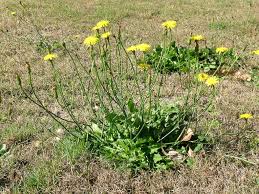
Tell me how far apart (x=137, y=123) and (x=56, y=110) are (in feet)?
4.57

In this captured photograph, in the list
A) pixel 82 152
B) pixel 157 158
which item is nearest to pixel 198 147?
pixel 157 158

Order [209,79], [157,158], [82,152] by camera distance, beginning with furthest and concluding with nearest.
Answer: [82,152] → [157,158] → [209,79]

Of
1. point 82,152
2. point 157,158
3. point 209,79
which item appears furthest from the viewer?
point 82,152

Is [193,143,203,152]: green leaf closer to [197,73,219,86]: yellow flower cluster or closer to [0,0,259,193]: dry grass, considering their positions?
[0,0,259,193]: dry grass

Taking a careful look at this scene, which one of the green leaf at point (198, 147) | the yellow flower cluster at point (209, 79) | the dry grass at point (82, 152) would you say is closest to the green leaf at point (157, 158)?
the dry grass at point (82, 152)

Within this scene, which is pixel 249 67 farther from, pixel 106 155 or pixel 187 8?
pixel 187 8

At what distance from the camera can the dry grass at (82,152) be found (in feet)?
10.0

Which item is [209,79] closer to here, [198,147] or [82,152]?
[198,147]

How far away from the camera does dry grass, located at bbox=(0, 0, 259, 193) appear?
10.0 feet

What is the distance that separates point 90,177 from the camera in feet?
10.4

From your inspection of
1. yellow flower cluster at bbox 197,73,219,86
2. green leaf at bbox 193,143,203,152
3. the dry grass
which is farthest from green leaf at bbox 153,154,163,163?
yellow flower cluster at bbox 197,73,219,86

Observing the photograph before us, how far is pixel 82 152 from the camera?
3.36 metres

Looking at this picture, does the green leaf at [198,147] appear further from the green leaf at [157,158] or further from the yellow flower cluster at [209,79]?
the yellow flower cluster at [209,79]

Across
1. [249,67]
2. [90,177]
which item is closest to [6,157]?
[90,177]
